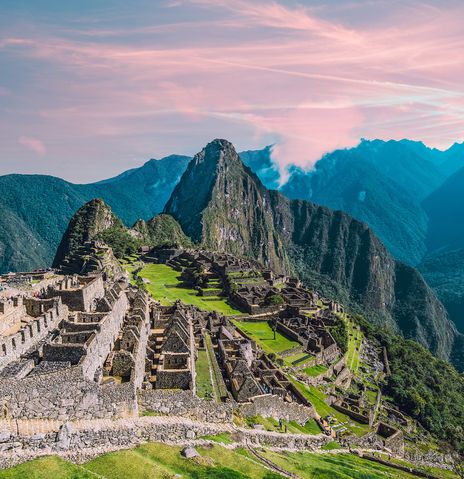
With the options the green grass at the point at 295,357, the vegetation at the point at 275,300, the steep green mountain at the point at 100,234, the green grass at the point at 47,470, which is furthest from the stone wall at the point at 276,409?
the steep green mountain at the point at 100,234

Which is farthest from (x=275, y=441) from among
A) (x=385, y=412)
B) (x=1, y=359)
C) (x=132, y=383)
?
(x=385, y=412)

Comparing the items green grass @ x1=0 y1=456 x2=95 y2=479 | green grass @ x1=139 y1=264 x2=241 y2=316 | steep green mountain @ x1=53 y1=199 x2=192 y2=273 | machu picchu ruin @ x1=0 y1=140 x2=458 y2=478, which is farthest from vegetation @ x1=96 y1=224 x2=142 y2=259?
green grass @ x1=0 y1=456 x2=95 y2=479

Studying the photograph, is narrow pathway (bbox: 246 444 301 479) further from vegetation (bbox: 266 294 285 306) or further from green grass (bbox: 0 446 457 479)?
vegetation (bbox: 266 294 285 306)

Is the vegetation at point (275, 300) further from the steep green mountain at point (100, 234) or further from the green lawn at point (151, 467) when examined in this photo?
the green lawn at point (151, 467)

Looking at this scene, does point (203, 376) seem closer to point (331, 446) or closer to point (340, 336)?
point (331, 446)

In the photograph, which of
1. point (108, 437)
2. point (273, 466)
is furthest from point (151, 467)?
point (273, 466)

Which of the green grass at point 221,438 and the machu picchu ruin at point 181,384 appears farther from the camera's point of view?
the green grass at point 221,438
